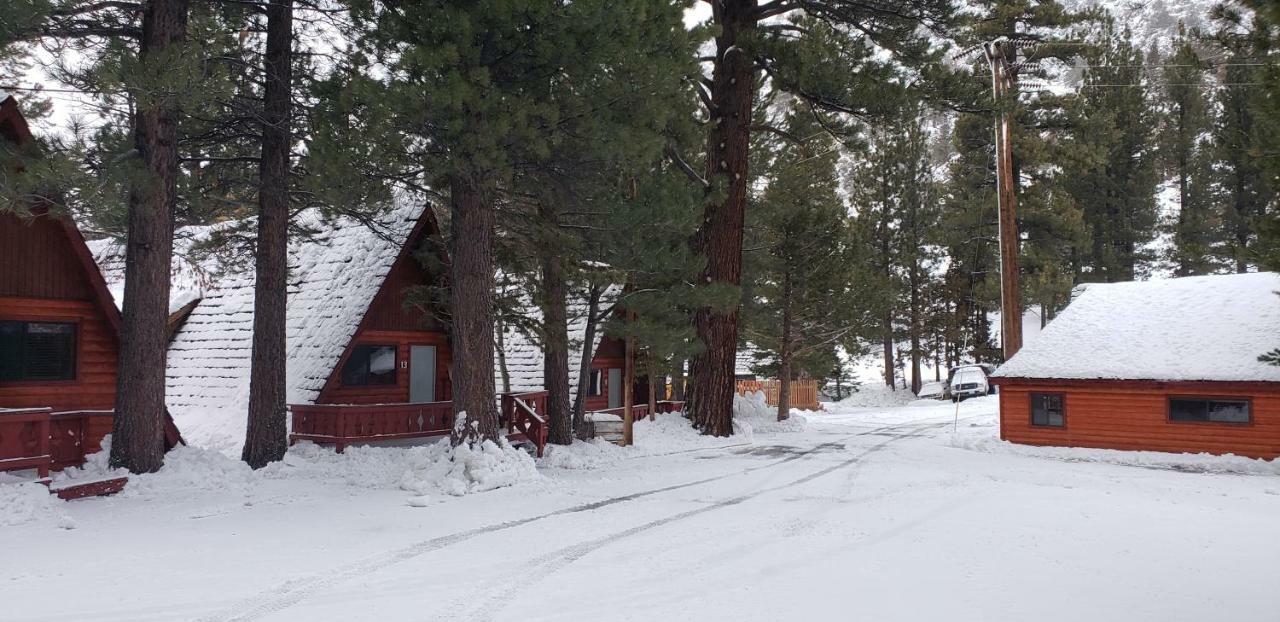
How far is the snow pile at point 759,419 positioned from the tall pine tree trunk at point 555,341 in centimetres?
660

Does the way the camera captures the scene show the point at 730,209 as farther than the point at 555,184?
Yes

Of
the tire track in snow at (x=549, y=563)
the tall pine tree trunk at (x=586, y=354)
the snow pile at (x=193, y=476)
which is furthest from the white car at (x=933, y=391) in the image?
the snow pile at (x=193, y=476)

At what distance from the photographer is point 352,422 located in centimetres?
1427

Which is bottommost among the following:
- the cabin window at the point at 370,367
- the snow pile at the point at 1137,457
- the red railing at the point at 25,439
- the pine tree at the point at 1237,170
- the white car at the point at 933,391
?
the snow pile at the point at 1137,457

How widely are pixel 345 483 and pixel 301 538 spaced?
3.42 meters

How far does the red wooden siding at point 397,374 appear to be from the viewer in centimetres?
1550

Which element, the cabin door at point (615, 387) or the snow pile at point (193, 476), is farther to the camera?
the cabin door at point (615, 387)

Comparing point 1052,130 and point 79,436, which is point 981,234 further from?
point 79,436

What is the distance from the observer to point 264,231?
11828 mm

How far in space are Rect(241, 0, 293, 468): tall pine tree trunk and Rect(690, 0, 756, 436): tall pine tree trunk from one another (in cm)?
992

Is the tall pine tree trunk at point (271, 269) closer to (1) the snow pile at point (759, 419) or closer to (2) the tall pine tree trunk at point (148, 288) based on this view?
(2) the tall pine tree trunk at point (148, 288)

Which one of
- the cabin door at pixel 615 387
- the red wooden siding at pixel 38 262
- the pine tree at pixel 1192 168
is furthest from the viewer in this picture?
the pine tree at pixel 1192 168

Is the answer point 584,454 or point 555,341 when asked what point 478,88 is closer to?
point 555,341

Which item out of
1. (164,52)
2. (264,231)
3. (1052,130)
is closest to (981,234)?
(1052,130)
